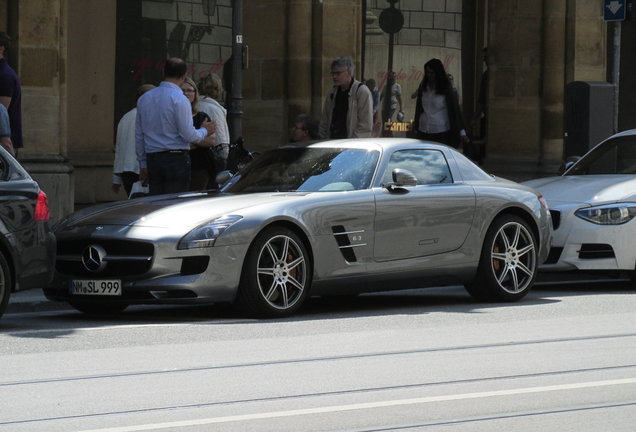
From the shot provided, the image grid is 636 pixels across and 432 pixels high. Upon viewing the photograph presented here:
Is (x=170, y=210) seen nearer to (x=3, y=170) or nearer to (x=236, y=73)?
(x=3, y=170)

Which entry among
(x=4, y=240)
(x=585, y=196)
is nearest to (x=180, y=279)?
(x=4, y=240)

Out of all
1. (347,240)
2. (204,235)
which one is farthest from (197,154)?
(204,235)

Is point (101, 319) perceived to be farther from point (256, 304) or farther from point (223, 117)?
point (223, 117)

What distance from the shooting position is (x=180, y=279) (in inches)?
443

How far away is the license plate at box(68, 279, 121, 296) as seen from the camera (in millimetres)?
11383

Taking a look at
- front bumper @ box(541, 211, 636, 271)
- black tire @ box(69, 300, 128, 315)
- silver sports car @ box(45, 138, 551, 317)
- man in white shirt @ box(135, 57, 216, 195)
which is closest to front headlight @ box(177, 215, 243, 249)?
silver sports car @ box(45, 138, 551, 317)

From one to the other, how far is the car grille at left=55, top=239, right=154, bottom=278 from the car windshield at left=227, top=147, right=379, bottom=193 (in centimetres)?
150

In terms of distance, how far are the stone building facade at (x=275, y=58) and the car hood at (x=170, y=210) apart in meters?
5.77

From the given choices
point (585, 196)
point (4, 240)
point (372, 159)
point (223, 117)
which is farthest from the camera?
point (223, 117)

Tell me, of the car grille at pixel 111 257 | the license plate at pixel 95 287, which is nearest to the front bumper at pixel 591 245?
the car grille at pixel 111 257

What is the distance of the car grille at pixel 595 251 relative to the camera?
14281 mm

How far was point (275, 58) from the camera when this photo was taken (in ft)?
70.7

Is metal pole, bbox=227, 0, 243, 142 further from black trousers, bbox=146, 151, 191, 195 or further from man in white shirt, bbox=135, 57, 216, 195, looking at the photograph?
black trousers, bbox=146, 151, 191, 195

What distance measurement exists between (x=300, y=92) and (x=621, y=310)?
31.9 feet
